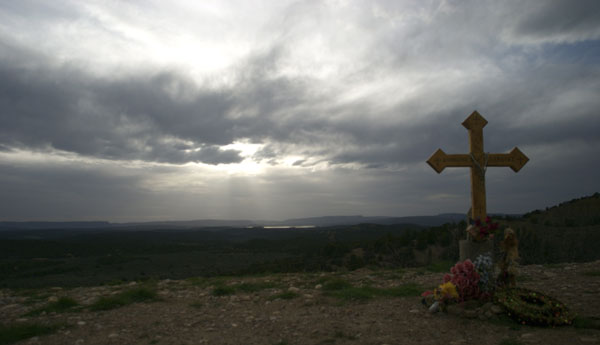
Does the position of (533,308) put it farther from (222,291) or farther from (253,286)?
(222,291)

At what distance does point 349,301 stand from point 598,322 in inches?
165

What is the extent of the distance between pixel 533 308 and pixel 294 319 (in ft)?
13.2

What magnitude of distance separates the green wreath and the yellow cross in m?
2.09

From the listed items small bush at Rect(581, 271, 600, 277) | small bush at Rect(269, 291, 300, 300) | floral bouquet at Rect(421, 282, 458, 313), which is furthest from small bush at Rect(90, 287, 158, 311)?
small bush at Rect(581, 271, 600, 277)

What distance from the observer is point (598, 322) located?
514 cm

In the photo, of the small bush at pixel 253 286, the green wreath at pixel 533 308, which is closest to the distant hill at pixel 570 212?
the green wreath at pixel 533 308

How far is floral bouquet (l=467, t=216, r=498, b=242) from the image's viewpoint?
6.93 meters

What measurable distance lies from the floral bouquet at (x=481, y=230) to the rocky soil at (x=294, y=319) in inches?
60.3

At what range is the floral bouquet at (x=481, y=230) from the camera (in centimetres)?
693

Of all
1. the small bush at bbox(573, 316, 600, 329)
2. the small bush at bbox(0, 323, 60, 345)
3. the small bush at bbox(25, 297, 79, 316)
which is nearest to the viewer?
the small bush at bbox(573, 316, 600, 329)

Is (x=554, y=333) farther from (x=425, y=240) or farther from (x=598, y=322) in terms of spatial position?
(x=425, y=240)

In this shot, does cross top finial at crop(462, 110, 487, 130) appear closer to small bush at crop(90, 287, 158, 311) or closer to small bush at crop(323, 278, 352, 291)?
small bush at crop(323, 278, 352, 291)

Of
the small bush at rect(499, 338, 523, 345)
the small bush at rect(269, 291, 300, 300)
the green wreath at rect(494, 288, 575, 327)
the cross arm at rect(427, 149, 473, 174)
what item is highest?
the cross arm at rect(427, 149, 473, 174)

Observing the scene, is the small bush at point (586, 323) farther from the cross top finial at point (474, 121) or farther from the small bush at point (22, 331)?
the small bush at point (22, 331)
